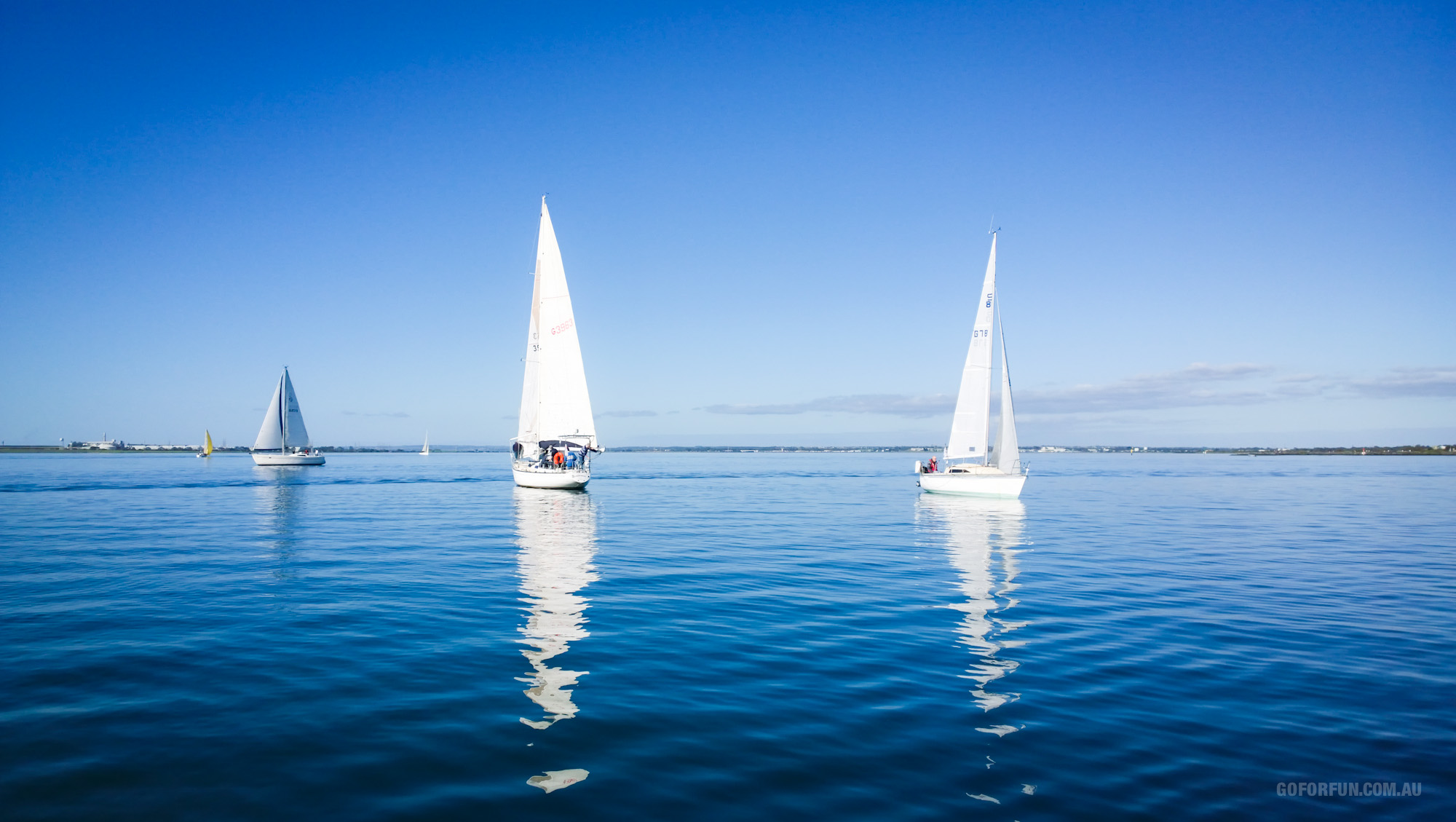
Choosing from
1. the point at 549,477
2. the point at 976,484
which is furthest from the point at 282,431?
the point at 976,484

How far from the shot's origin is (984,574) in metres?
20.9

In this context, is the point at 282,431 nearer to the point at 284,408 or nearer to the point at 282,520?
the point at 284,408

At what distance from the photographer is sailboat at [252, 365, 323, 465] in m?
101

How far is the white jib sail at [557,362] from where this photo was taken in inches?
2053

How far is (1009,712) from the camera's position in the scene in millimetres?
9516

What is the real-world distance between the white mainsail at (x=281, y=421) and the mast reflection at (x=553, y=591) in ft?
252

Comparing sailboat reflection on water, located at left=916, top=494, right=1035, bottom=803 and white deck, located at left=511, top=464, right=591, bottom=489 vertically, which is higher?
white deck, located at left=511, top=464, right=591, bottom=489

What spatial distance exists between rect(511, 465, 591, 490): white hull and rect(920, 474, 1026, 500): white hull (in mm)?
24601

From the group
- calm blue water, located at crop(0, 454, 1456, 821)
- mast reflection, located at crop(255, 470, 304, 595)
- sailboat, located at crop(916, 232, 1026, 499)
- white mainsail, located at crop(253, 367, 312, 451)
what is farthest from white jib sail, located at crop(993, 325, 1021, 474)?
white mainsail, located at crop(253, 367, 312, 451)

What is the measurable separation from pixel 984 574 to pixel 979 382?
102 ft

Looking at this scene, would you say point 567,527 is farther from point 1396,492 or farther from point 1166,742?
point 1396,492

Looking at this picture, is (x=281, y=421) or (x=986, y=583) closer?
(x=986, y=583)

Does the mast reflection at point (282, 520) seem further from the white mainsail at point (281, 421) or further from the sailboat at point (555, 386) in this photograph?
the white mainsail at point (281, 421)

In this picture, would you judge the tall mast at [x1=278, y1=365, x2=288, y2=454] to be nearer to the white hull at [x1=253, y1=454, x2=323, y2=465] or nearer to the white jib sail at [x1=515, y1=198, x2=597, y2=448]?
the white hull at [x1=253, y1=454, x2=323, y2=465]
